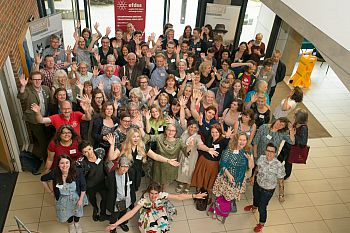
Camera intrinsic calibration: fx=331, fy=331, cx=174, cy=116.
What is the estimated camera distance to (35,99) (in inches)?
209

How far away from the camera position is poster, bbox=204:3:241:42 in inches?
363

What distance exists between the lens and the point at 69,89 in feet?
18.8

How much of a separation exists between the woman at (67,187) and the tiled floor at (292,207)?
66 centimetres

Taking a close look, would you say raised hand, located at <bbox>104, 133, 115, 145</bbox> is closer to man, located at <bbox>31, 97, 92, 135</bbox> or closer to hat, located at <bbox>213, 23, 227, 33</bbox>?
man, located at <bbox>31, 97, 92, 135</bbox>

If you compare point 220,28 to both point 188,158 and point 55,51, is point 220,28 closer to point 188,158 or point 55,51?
point 55,51

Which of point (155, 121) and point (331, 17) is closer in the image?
point (331, 17)

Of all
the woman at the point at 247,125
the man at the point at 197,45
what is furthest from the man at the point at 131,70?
the woman at the point at 247,125

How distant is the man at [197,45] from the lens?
7.63 m

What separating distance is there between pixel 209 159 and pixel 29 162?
3.15m

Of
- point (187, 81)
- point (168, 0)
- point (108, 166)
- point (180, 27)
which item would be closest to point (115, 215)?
point (108, 166)

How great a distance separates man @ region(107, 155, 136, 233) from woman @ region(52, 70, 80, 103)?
1.95 m

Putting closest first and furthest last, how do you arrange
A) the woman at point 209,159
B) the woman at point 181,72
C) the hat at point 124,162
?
1. the hat at point 124,162
2. the woman at point 209,159
3. the woman at point 181,72

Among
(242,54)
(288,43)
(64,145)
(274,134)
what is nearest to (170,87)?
(274,134)

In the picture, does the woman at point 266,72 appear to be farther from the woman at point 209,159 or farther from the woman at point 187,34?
the woman at point 209,159
